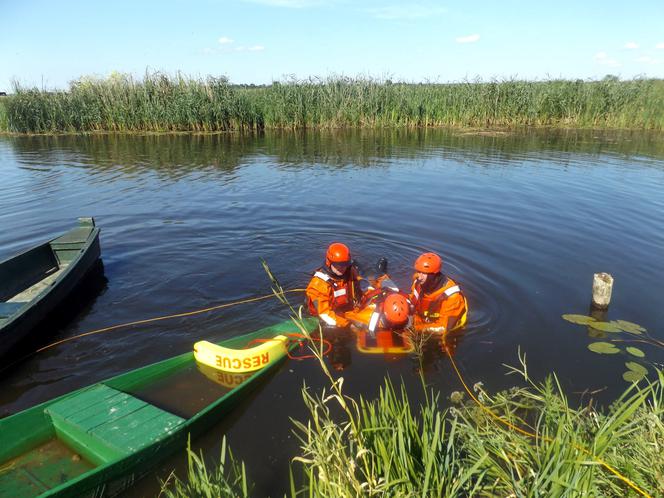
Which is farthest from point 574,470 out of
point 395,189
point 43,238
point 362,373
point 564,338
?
point 395,189

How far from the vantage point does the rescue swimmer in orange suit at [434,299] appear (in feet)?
20.1

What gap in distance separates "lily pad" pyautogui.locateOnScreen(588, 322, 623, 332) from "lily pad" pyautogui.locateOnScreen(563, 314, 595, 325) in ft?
0.26

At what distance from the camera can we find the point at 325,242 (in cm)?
1035

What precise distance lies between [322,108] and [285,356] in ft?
77.9

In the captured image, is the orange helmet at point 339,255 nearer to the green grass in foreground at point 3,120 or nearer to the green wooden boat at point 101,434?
the green wooden boat at point 101,434

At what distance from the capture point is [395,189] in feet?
49.0

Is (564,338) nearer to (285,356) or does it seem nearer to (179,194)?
(285,356)

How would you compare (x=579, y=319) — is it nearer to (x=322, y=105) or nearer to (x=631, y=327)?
(x=631, y=327)

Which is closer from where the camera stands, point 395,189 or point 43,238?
point 43,238

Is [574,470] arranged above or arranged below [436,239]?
above

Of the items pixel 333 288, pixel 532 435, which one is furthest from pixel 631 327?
pixel 333 288

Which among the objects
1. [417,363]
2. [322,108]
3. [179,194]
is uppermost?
[322,108]

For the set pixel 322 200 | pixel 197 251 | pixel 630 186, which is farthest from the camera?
pixel 630 186

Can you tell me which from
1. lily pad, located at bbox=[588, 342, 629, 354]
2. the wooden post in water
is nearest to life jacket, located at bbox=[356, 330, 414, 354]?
lily pad, located at bbox=[588, 342, 629, 354]
